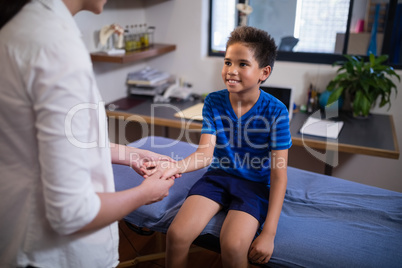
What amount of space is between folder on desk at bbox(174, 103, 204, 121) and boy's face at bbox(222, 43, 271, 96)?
0.95 meters

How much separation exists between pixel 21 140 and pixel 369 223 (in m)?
1.23

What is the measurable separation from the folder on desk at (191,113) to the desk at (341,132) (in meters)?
0.03

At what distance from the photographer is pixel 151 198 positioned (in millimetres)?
913

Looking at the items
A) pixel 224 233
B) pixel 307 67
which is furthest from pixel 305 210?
pixel 307 67

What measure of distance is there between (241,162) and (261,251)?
1.24 feet

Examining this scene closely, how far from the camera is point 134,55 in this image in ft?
7.79

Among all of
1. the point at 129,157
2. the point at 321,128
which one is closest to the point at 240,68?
the point at 129,157

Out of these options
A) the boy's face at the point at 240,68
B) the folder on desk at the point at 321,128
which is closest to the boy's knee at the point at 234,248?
the boy's face at the point at 240,68

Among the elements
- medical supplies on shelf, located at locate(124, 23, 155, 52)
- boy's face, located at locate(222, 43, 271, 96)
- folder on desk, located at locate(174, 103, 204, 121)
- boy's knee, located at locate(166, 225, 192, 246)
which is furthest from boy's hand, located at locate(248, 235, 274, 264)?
medical supplies on shelf, located at locate(124, 23, 155, 52)

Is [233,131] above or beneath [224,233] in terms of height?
above

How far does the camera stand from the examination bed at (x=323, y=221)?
3.69ft

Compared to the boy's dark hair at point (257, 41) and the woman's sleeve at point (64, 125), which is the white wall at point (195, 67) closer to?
the boy's dark hair at point (257, 41)

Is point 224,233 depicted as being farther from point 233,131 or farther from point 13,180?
point 13,180

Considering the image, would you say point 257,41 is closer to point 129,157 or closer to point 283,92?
point 129,157
